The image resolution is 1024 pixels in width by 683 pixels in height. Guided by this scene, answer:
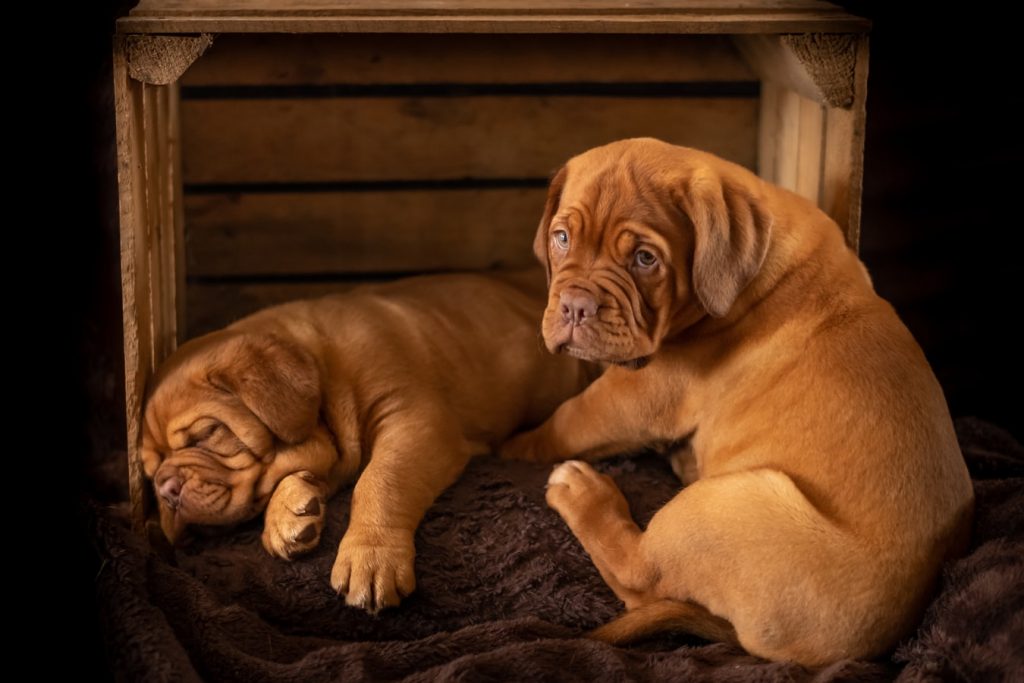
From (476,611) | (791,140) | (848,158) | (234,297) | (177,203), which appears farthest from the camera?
(234,297)

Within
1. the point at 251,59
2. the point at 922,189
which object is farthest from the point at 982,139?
the point at 251,59

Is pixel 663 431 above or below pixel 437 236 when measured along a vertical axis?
below

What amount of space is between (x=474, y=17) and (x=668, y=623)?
1617mm

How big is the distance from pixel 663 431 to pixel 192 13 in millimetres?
1679

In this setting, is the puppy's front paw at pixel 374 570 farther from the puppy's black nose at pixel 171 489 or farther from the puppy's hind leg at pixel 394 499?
the puppy's black nose at pixel 171 489

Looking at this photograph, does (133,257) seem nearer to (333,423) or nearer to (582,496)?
(333,423)

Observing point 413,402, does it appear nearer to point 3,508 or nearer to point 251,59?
point 3,508

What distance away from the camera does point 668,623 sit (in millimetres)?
3004

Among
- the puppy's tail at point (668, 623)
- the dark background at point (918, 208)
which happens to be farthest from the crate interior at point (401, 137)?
the puppy's tail at point (668, 623)

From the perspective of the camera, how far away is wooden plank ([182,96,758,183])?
4.49m

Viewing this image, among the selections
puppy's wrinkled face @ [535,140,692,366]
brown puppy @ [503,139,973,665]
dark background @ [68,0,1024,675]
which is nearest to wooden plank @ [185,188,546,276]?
dark background @ [68,0,1024,675]

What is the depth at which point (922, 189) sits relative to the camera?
460 cm

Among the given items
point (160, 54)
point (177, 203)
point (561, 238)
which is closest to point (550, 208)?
point (561, 238)

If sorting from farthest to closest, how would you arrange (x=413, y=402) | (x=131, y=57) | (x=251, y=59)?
(x=251, y=59) → (x=413, y=402) → (x=131, y=57)
